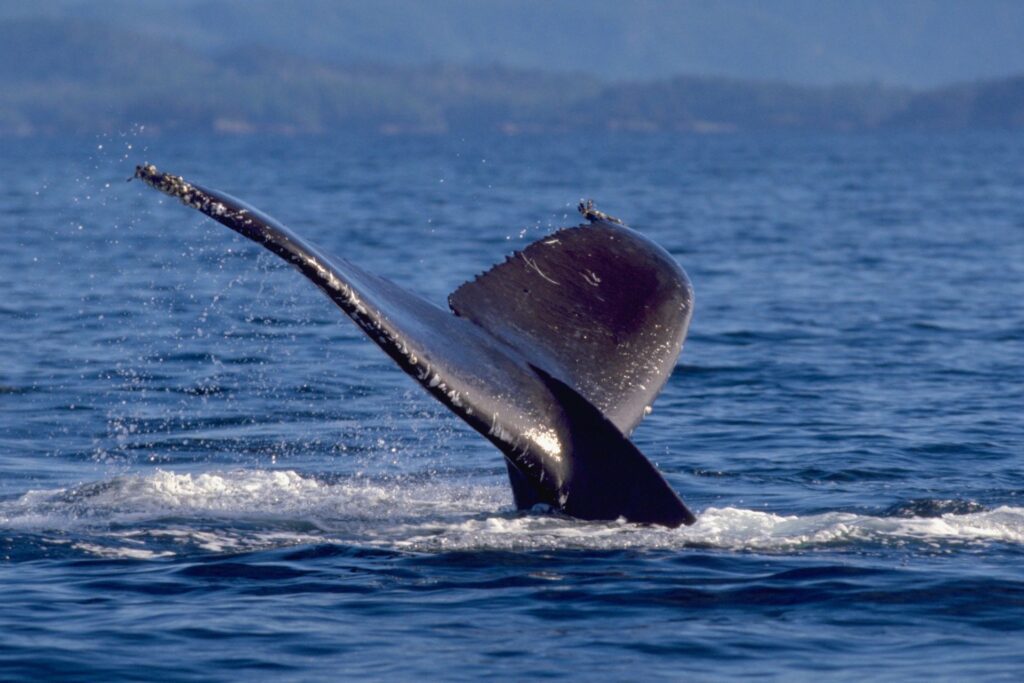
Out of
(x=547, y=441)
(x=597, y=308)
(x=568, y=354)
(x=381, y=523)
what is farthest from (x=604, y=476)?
(x=381, y=523)

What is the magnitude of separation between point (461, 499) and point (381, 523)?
81 centimetres

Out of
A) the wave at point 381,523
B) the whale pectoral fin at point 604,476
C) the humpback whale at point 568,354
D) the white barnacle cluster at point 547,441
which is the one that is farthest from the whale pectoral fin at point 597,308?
the wave at point 381,523

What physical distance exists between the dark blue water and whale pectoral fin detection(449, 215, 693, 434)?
735mm

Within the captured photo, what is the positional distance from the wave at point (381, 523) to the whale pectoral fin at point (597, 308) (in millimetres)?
710

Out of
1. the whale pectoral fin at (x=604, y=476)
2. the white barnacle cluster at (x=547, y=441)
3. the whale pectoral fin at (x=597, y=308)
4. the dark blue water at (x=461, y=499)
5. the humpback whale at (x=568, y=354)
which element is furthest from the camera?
the whale pectoral fin at (x=597, y=308)

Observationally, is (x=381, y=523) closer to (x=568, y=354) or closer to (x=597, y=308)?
(x=568, y=354)

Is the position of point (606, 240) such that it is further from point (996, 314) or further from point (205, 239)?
point (205, 239)

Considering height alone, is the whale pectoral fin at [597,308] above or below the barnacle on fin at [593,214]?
below

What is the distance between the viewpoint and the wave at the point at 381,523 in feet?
29.3

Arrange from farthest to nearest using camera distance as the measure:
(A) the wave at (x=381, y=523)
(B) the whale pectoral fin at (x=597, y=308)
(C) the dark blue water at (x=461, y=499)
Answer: (A) the wave at (x=381, y=523) → (B) the whale pectoral fin at (x=597, y=308) → (C) the dark blue water at (x=461, y=499)

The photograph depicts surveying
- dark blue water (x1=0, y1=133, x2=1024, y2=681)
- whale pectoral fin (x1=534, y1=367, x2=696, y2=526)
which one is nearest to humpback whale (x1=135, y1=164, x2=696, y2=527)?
whale pectoral fin (x1=534, y1=367, x2=696, y2=526)

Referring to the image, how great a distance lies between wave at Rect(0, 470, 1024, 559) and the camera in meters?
8.93

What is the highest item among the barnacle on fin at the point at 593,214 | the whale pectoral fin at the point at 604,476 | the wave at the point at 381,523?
the barnacle on fin at the point at 593,214

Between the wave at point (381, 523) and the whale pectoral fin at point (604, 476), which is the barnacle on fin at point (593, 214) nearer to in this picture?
the whale pectoral fin at point (604, 476)
